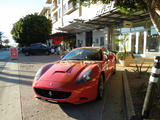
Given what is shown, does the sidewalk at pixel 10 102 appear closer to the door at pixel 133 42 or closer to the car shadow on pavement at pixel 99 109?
the car shadow on pavement at pixel 99 109

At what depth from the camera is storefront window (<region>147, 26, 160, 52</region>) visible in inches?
399

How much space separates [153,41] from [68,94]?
1039cm

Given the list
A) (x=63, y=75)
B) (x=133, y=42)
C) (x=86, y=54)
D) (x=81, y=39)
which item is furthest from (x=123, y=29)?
(x=63, y=75)

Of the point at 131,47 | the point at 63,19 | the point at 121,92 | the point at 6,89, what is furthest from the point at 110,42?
the point at 63,19

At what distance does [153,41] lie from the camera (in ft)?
34.2

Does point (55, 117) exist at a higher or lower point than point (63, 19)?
lower

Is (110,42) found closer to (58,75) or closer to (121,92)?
(121,92)

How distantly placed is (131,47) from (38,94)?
11572mm

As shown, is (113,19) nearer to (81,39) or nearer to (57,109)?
(57,109)

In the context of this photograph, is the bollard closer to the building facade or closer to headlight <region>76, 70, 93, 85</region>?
headlight <region>76, 70, 93, 85</region>

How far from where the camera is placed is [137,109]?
2645 millimetres

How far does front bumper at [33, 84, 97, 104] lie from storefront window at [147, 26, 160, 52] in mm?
9681

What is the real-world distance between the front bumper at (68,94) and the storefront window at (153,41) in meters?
9.68

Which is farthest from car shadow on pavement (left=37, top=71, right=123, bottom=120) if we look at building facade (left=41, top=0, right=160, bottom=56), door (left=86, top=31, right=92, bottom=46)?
door (left=86, top=31, right=92, bottom=46)
